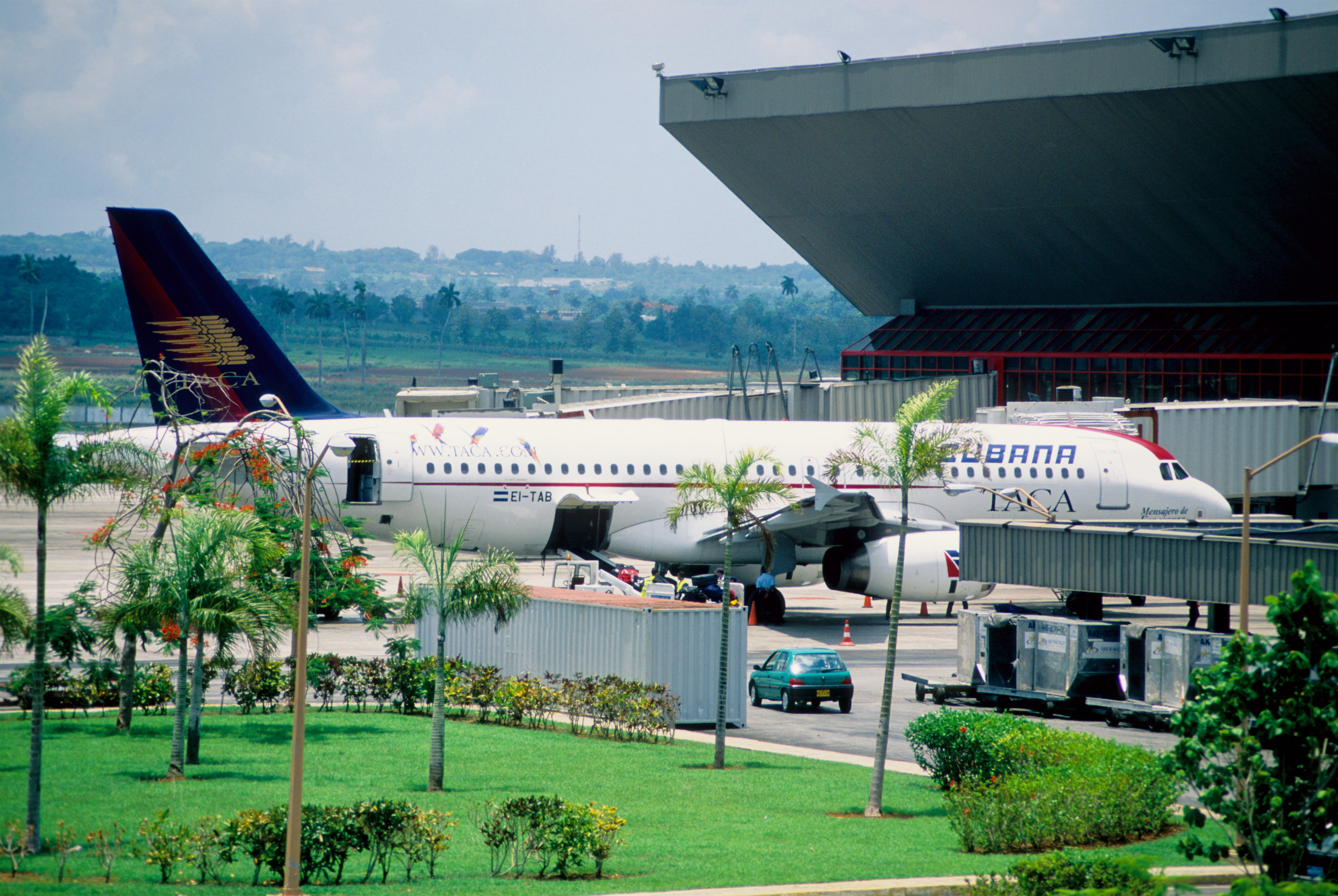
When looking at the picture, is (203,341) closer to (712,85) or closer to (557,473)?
(557,473)

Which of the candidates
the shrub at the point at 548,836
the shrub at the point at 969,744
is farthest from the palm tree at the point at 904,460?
the shrub at the point at 548,836

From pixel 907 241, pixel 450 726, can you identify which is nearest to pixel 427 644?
pixel 450 726

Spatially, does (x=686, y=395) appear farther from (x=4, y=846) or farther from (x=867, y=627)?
(x=4, y=846)

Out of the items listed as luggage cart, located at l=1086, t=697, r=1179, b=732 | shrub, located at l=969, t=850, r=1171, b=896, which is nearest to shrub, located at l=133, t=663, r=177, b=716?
shrub, located at l=969, t=850, r=1171, b=896

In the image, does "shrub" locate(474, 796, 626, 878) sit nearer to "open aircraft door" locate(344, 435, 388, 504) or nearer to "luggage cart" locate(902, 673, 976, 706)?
"luggage cart" locate(902, 673, 976, 706)

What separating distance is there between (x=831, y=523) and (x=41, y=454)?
24758mm

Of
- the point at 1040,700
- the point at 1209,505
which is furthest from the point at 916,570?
the point at 1209,505

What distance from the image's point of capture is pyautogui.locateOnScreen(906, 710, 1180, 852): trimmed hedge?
18141 millimetres

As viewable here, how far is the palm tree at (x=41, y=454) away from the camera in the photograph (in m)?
17.8

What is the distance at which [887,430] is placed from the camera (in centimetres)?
4306

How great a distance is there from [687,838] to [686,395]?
44.0 meters

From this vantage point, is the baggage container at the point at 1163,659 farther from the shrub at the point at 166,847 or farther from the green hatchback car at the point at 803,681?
the shrub at the point at 166,847

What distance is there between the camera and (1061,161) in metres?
59.3

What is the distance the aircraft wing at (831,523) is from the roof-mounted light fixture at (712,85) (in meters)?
27.9
